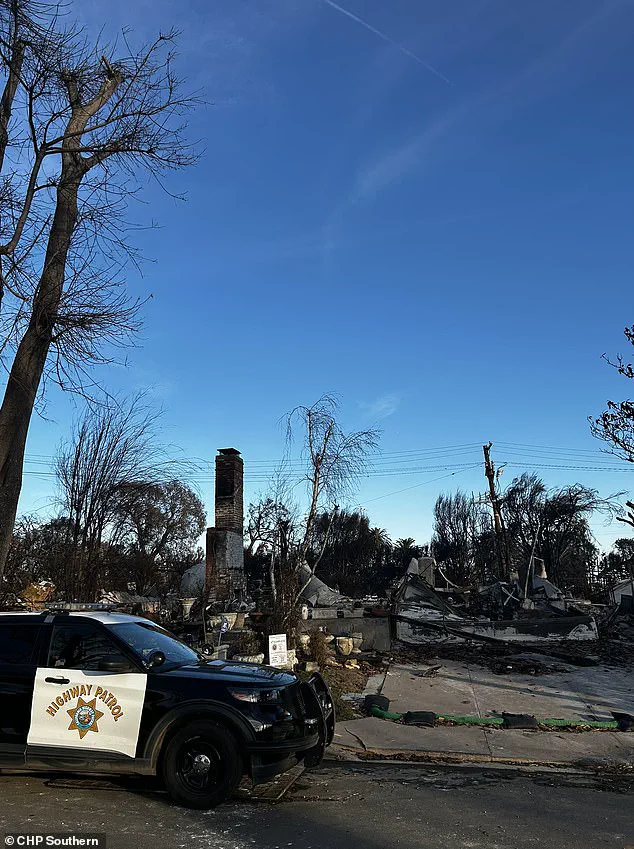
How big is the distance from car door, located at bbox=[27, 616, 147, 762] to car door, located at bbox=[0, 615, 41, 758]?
79 millimetres

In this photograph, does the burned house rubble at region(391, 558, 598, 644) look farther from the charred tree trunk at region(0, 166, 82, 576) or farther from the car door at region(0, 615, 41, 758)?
the car door at region(0, 615, 41, 758)

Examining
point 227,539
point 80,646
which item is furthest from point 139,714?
point 227,539

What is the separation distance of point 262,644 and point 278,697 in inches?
255

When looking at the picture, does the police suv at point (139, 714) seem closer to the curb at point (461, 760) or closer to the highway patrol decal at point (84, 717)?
the highway patrol decal at point (84, 717)

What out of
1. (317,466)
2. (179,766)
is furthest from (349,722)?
(317,466)

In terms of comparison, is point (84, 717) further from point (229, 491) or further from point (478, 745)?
point (229, 491)

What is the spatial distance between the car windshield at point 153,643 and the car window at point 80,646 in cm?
13

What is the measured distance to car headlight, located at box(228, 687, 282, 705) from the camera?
5.48 meters

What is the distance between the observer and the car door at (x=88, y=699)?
18.0 feet

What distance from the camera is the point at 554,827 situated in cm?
499

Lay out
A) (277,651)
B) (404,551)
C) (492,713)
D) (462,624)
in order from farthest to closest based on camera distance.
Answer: (404,551) → (462,624) → (277,651) → (492,713)

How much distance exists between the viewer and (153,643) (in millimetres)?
6359

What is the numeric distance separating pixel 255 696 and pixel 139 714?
0.99 meters

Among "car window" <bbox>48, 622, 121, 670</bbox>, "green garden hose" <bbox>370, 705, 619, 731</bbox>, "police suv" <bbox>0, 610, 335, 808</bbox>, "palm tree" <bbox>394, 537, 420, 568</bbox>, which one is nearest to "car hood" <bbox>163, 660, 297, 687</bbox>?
"police suv" <bbox>0, 610, 335, 808</bbox>
